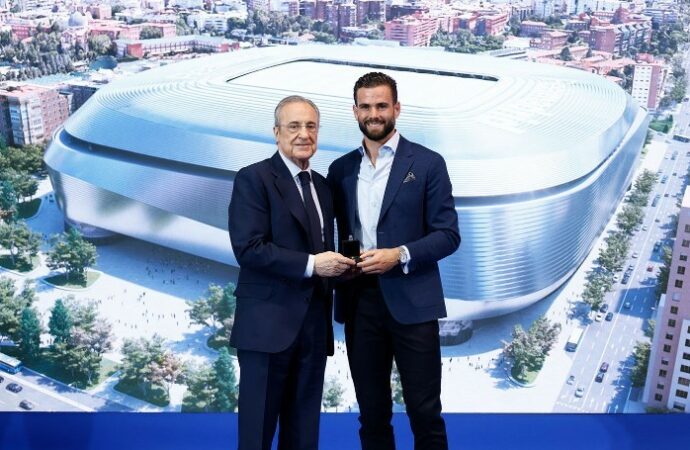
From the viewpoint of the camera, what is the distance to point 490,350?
13.1ft

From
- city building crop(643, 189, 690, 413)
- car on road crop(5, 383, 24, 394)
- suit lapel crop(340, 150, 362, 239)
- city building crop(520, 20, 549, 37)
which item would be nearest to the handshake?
suit lapel crop(340, 150, 362, 239)

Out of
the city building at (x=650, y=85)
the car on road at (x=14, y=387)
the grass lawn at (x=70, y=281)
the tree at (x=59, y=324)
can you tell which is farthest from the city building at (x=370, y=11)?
the car on road at (x=14, y=387)

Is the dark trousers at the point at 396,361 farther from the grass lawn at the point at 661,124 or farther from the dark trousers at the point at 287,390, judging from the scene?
the grass lawn at the point at 661,124

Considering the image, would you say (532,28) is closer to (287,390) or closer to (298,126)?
(298,126)

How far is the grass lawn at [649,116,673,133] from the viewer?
13.4 ft

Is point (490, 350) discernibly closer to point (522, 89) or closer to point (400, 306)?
point (522, 89)

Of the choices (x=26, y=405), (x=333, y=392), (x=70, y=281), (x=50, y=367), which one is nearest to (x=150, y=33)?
(x=70, y=281)

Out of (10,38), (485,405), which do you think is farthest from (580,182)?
(10,38)

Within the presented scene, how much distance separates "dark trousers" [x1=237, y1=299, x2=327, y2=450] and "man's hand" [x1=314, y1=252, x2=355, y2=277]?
121mm

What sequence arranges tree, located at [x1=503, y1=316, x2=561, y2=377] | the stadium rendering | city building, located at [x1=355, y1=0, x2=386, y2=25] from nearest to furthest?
tree, located at [x1=503, y1=316, x2=561, y2=377]
the stadium rendering
city building, located at [x1=355, y1=0, x2=386, y2=25]

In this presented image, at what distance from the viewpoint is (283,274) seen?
1.56 m

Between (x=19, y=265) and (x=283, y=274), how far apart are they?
120 inches

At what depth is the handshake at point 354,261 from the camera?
5.12 feet

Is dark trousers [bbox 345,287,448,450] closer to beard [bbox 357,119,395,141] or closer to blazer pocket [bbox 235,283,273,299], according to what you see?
blazer pocket [bbox 235,283,273,299]
